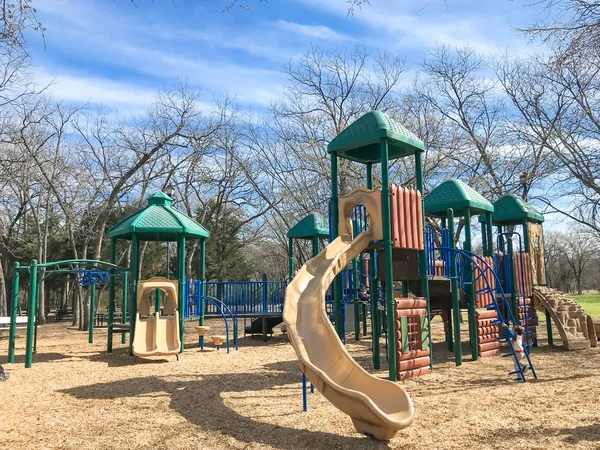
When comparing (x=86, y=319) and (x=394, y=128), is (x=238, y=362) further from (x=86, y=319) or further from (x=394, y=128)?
(x=86, y=319)

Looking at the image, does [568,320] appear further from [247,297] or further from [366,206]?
[247,297]

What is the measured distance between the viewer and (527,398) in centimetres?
660

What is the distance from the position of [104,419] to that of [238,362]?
480 centimetres

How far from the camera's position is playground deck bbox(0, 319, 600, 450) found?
16.1ft

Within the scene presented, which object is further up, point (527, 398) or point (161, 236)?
point (161, 236)

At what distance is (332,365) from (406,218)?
3789 millimetres

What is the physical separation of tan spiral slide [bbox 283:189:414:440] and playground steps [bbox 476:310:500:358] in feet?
14.9

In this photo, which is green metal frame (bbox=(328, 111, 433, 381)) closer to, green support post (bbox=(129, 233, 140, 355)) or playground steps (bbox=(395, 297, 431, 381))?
playground steps (bbox=(395, 297, 431, 381))

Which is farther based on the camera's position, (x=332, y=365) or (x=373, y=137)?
(x=373, y=137)

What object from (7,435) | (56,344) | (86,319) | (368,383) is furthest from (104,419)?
(86,319)

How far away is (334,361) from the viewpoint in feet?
18.4

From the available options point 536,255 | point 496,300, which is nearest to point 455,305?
point 496,300

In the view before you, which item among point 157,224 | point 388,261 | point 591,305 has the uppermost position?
point 157,224

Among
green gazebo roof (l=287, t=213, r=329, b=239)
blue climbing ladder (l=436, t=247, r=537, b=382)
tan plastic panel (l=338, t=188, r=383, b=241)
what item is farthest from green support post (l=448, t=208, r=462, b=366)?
green gazebo roof (l=287, t=213, r=329, b=239)
